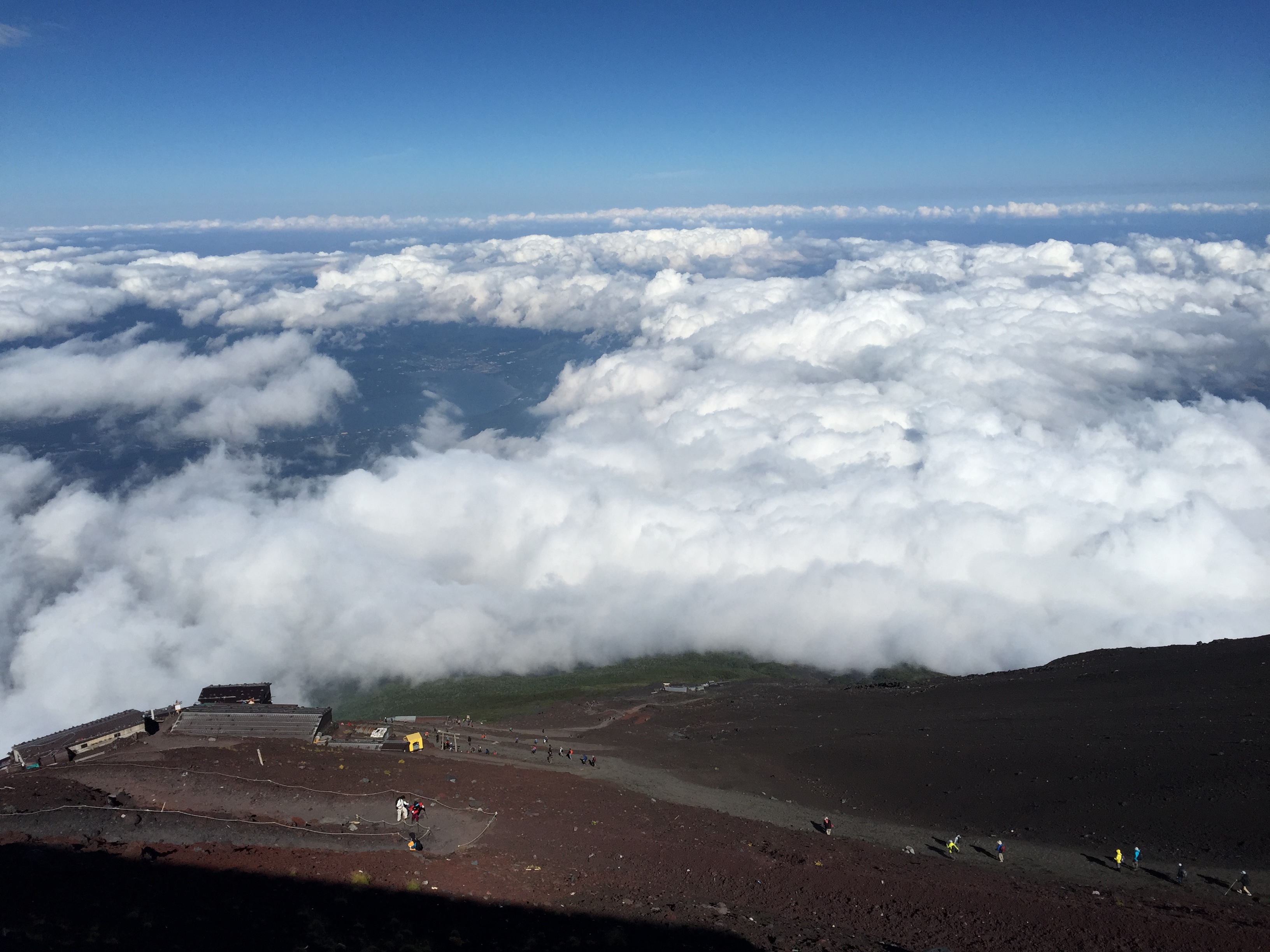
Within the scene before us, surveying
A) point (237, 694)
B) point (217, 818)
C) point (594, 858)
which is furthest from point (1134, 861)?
point (237, 694)

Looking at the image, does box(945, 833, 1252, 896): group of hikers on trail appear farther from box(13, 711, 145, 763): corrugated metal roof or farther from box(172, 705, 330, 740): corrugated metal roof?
box(13, 711, 145, 763): corrugated metal roof

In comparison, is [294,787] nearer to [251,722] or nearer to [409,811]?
[409,811]

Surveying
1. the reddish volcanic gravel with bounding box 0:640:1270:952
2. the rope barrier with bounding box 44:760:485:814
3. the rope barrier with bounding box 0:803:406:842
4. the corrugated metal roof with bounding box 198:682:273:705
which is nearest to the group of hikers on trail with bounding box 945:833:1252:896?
the reddish volcanic gravel with bounding box 0:640:1270:952

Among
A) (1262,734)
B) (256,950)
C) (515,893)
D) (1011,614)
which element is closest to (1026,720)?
(1262,734)

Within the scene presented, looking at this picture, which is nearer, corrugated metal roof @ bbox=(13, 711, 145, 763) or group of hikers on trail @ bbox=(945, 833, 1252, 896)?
group of hikers on trail @ bbox=(945, 833, 1252, 896)

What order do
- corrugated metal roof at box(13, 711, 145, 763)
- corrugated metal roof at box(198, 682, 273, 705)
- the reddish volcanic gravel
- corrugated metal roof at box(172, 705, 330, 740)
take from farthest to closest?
corrugated metal roof at box(198, 682, 273, 705)
corrugated metal roof at box(172, 705, 330, 740)
corrugated metal roof at box(13, 711, 145, 763)
the reddish volcanic gravel

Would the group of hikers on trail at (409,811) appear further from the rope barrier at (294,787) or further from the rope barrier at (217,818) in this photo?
the rope barrier at (294,787)
